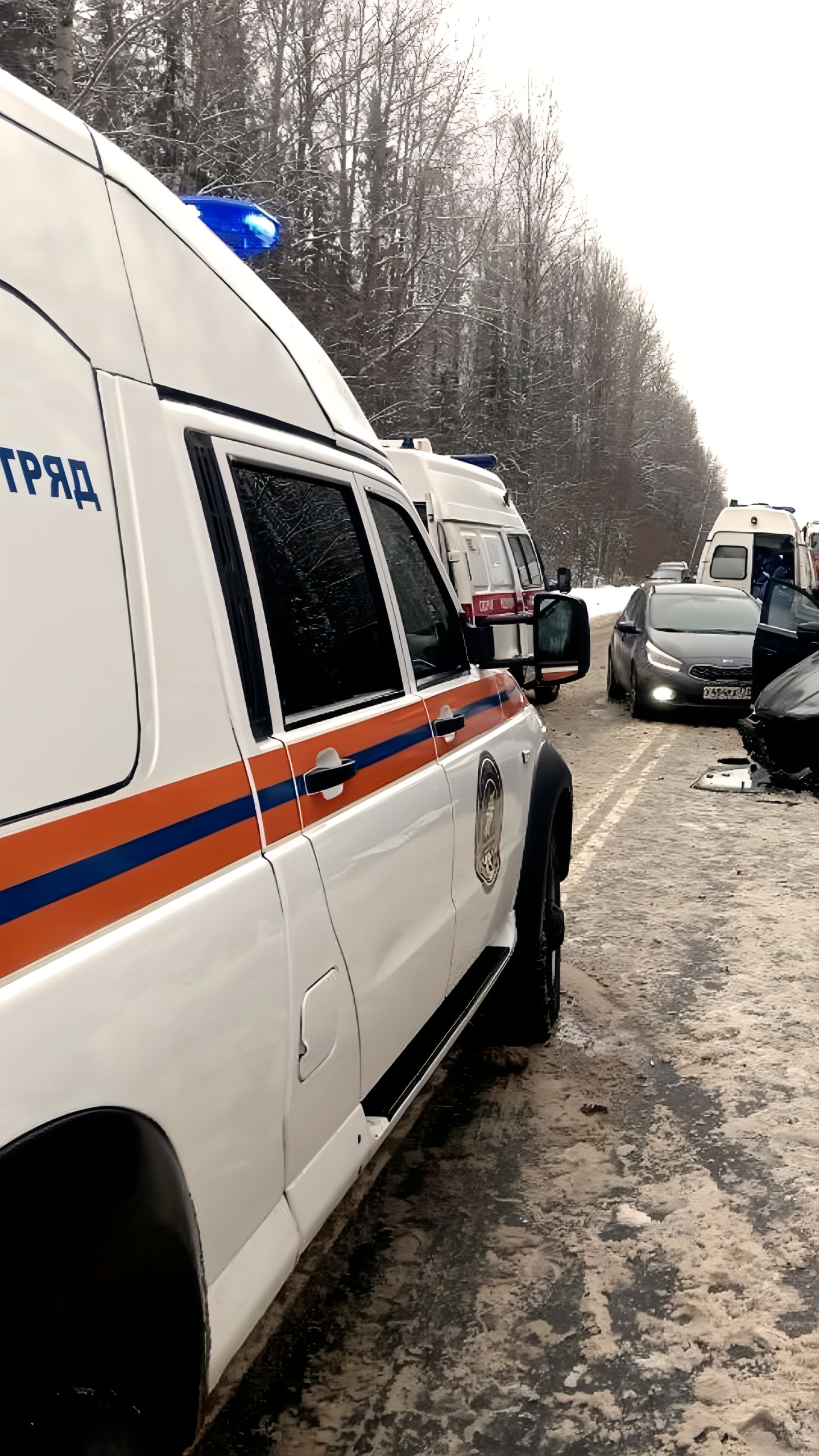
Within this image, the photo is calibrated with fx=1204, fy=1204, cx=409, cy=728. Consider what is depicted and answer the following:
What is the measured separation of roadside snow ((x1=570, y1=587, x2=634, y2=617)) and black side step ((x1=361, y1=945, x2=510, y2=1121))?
2910 cm

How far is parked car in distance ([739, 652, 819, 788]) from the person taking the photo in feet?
28.6

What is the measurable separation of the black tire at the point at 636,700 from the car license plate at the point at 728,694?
2.43 ft

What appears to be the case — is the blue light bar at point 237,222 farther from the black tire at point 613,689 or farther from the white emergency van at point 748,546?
the white emergency van at point 748,546

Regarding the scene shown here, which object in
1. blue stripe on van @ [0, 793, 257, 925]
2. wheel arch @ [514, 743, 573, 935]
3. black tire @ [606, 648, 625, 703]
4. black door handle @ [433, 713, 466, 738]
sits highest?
blue stripe on van @ [0, 793, 257, 925]

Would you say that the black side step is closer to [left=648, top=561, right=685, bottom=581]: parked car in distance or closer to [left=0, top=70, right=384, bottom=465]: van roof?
[left=0, top=70, right=384, bottom=465]: van roof

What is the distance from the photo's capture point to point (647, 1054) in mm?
4305

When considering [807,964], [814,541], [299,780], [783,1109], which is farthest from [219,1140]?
[814,541]

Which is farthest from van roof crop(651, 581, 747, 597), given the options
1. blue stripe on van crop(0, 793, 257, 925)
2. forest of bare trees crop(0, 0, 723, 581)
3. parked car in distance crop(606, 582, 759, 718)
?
blue stripe on van crop(0, 793, 257, 925)

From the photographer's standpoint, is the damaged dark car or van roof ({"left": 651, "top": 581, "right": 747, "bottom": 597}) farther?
van roof ({"left": 651, "top": 581, "right": 747, "bottom": 597})

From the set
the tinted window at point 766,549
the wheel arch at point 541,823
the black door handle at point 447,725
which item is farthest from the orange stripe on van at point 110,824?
the tinted window at point 766,549

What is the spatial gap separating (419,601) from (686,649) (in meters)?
9.82

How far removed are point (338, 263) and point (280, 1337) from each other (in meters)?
27.8

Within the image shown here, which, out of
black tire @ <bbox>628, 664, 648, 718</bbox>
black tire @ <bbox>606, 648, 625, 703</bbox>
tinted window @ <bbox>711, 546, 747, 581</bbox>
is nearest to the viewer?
black tire @ <bbox>628, 664, 648, 718</bbox>

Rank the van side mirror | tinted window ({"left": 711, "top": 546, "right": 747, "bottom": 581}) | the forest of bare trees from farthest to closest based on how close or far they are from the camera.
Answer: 1. tinted window ({"left": 711, "top": 546, "right": 747, "bottom": 581})
2. the forest of bare trees
3. the van side mirror
